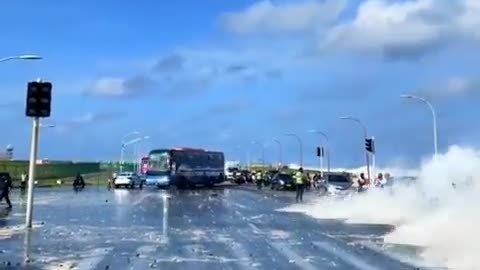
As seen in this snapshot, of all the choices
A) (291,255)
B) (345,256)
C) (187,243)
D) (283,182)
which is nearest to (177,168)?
(283,182)

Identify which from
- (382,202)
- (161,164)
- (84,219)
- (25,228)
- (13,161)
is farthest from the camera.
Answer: (13,161)

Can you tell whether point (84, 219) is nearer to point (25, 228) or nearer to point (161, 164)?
point (25, 228)

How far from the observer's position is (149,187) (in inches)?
3100

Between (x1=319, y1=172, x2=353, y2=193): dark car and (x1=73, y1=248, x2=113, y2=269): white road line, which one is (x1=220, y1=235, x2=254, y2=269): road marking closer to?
(x1=73, y1=248, x2=113, y2=269): white road line

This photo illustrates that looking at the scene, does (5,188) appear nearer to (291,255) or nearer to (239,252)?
(239,252)

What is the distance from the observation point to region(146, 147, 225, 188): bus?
7200 cm

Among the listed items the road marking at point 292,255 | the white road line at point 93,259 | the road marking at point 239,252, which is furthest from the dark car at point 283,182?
the white road line at point 93,259

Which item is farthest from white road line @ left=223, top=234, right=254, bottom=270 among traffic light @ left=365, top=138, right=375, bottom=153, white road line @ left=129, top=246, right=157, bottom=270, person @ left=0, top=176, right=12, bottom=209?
traffic light @ left=365, top=138, right=375, bottom=153

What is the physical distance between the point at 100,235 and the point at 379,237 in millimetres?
8024

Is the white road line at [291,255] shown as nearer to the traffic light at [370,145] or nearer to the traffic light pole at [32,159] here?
the traffic light pole at [32,159]

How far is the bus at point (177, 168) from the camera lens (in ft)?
236

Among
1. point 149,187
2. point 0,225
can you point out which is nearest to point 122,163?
point 149,187

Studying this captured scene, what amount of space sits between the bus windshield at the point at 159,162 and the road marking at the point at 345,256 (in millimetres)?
53418

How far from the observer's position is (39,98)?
22.8 meters
